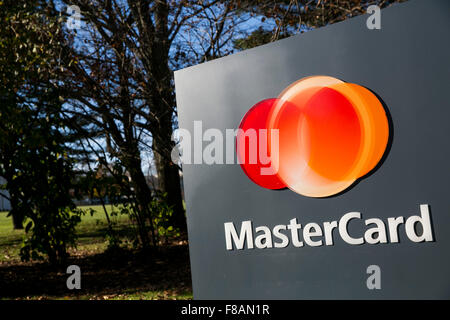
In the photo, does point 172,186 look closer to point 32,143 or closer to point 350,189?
point 32,143

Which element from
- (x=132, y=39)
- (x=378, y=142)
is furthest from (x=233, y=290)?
(x=132, y=39)

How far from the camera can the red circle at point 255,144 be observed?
3910 millimetres

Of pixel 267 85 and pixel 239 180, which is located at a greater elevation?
pixel 267 85

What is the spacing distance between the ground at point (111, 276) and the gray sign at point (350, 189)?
2.69 m

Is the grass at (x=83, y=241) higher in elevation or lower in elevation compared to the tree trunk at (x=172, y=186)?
lower

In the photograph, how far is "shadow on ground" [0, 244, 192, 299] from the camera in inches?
273

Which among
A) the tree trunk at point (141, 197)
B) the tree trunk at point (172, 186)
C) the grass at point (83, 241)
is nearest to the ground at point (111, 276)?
the grass at point (83, 241)

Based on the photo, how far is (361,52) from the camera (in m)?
3.47

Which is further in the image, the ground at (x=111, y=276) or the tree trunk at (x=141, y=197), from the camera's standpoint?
the tree trunk at (x=141, y=197)

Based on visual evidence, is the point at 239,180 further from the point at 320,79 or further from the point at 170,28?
the point at 170,28

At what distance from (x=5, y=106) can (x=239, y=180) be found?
4.36 metres

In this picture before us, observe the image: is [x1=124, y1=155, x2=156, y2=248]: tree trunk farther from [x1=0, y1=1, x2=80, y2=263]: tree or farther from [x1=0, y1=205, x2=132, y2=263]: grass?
[x1=0, y1=1, x2=80, y2=263]: tree

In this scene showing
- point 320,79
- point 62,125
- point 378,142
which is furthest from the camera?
point 62,125

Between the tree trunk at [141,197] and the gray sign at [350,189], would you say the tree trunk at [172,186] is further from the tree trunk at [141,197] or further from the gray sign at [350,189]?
the gray sign at [350,189]
